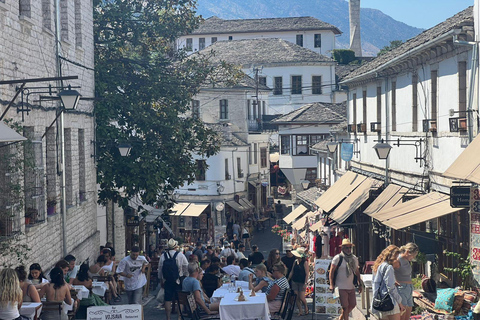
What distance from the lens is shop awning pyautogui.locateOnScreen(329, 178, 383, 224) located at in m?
25.0

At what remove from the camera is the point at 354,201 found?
26.1 meters

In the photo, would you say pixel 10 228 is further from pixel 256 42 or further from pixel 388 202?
pixel 256 42

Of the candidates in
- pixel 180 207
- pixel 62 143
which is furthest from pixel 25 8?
pixel 180 207

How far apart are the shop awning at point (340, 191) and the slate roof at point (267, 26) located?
57556mm

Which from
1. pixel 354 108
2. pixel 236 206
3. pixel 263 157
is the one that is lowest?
pixel 236 206

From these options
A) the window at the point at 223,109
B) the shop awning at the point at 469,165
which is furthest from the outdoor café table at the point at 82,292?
the window at the point at 223,109

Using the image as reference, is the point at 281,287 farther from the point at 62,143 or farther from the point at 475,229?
the point at 62,143

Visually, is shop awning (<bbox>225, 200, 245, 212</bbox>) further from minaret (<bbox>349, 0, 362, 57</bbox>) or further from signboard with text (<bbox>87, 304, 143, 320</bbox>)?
signboard with text (<bbox>87, 304, 143, 320</bbox>)

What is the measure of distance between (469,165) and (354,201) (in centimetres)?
1215

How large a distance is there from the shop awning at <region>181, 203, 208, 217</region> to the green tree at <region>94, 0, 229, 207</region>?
78.5 ft

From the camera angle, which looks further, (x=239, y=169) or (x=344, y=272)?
(x=239, y=169)

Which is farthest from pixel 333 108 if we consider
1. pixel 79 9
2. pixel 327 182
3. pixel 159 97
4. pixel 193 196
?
pixel 79 9

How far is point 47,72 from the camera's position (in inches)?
718

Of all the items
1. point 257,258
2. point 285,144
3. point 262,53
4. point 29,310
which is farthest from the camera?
point 262,53
